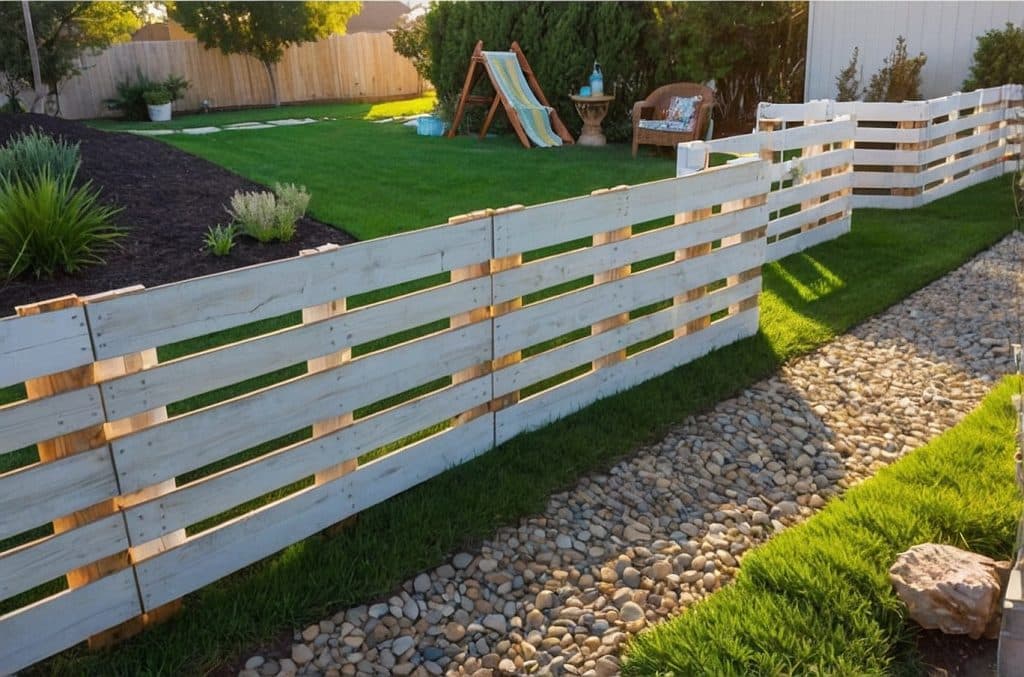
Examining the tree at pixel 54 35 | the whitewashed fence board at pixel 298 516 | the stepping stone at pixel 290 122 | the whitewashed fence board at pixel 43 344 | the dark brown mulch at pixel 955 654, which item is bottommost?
the dark brown mulch at pixel 955 654

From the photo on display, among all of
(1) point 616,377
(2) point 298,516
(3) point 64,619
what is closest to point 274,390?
(2) point 298,516

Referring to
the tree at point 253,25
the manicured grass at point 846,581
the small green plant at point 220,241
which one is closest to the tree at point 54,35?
the tree at point 253,25

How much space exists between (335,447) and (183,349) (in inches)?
95.9

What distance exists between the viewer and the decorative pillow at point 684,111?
12.7 meters

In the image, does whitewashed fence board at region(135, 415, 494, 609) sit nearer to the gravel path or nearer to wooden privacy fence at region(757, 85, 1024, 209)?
the gravel path

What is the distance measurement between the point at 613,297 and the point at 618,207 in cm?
47

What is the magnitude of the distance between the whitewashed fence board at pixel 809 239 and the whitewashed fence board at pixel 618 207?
Result: 6.70 ft

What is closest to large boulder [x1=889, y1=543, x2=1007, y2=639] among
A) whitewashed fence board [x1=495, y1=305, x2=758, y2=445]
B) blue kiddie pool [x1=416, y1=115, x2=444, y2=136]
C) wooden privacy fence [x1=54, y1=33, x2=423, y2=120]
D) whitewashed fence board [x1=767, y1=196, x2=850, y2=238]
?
whitewashed fence board [x1=495, y1=305, x2=758, y2=445]

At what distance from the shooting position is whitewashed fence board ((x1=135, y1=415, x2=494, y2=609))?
294cm

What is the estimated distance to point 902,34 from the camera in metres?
12.6

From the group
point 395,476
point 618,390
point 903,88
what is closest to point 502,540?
point 395,476

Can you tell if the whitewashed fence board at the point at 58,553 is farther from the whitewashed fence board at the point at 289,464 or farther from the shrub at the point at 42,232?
the shrub at the point at 42,232

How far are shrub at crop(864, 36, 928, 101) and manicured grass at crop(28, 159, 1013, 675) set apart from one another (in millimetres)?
5828

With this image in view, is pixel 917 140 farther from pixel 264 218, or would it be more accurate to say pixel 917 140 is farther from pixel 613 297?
pixel 264 218
